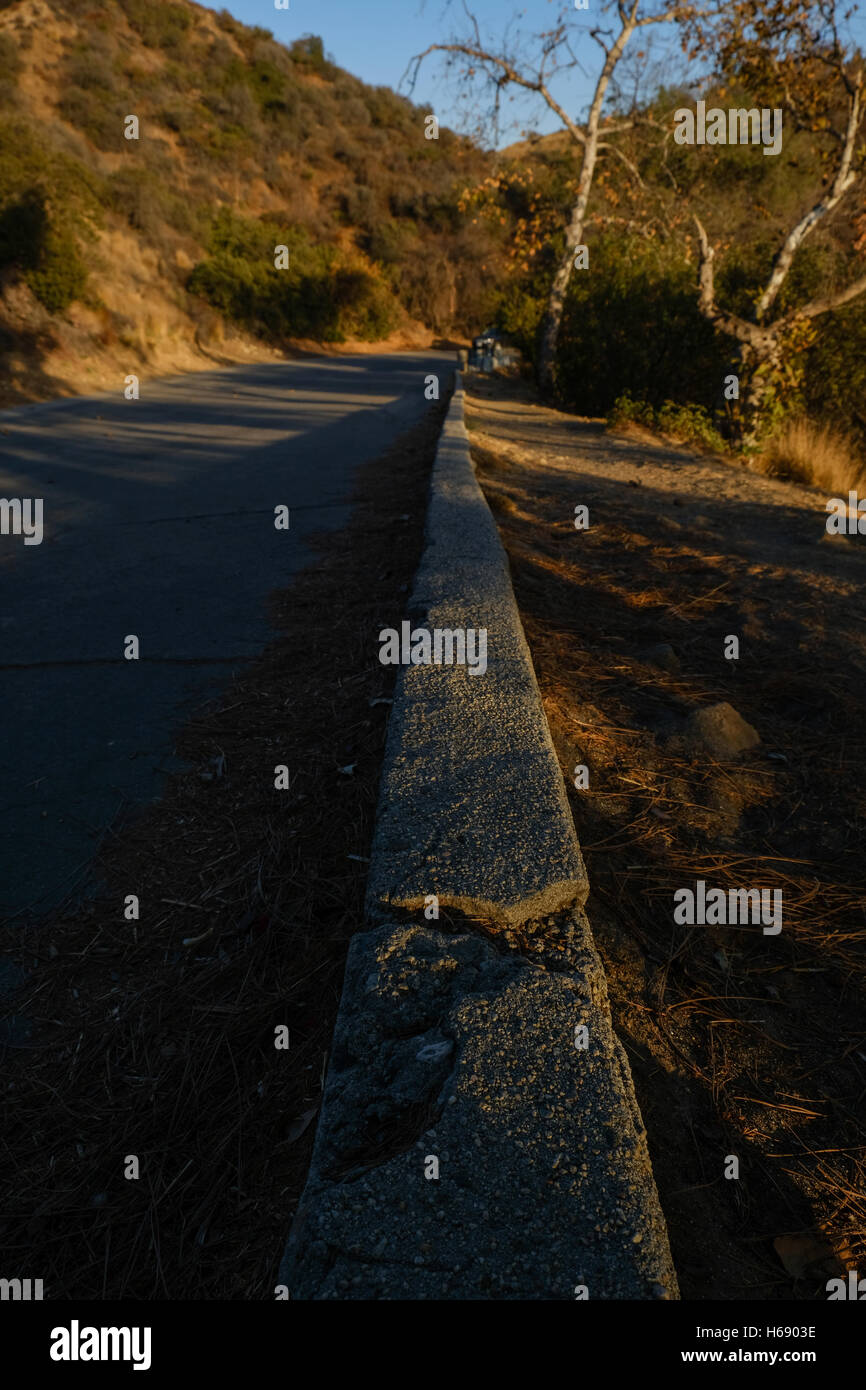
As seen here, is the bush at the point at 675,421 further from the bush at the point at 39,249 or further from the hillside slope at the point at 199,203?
the bush at the point at 39,249

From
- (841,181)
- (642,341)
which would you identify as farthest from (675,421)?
(841,181)

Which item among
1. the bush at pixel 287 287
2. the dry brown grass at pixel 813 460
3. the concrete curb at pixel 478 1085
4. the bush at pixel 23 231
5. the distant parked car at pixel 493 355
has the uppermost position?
the bush at pixel 287 287

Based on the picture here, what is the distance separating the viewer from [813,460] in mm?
8141

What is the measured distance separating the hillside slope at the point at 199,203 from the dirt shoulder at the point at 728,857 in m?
11.7

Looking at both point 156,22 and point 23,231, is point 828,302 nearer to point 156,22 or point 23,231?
point 23,231

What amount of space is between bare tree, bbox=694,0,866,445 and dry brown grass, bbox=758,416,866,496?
1.33 feet

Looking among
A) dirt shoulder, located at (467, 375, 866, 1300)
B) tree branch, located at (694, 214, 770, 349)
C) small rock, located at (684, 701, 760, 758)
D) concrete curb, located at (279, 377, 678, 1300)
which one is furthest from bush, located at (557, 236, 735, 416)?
concrete curb, located at (279, 377, 678, 1300)

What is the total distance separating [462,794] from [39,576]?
134 inches

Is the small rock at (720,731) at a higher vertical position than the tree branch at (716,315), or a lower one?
lower

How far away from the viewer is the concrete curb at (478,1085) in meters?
0.94

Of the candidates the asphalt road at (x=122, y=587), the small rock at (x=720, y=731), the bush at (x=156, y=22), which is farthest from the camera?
the bush at (x=156, y=22)

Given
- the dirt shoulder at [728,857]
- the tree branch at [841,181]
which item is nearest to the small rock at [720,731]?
the dirt shoulder at [728,857]

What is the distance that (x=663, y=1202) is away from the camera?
1.19 metres

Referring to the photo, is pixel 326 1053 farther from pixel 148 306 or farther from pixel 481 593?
pixel 148 306
